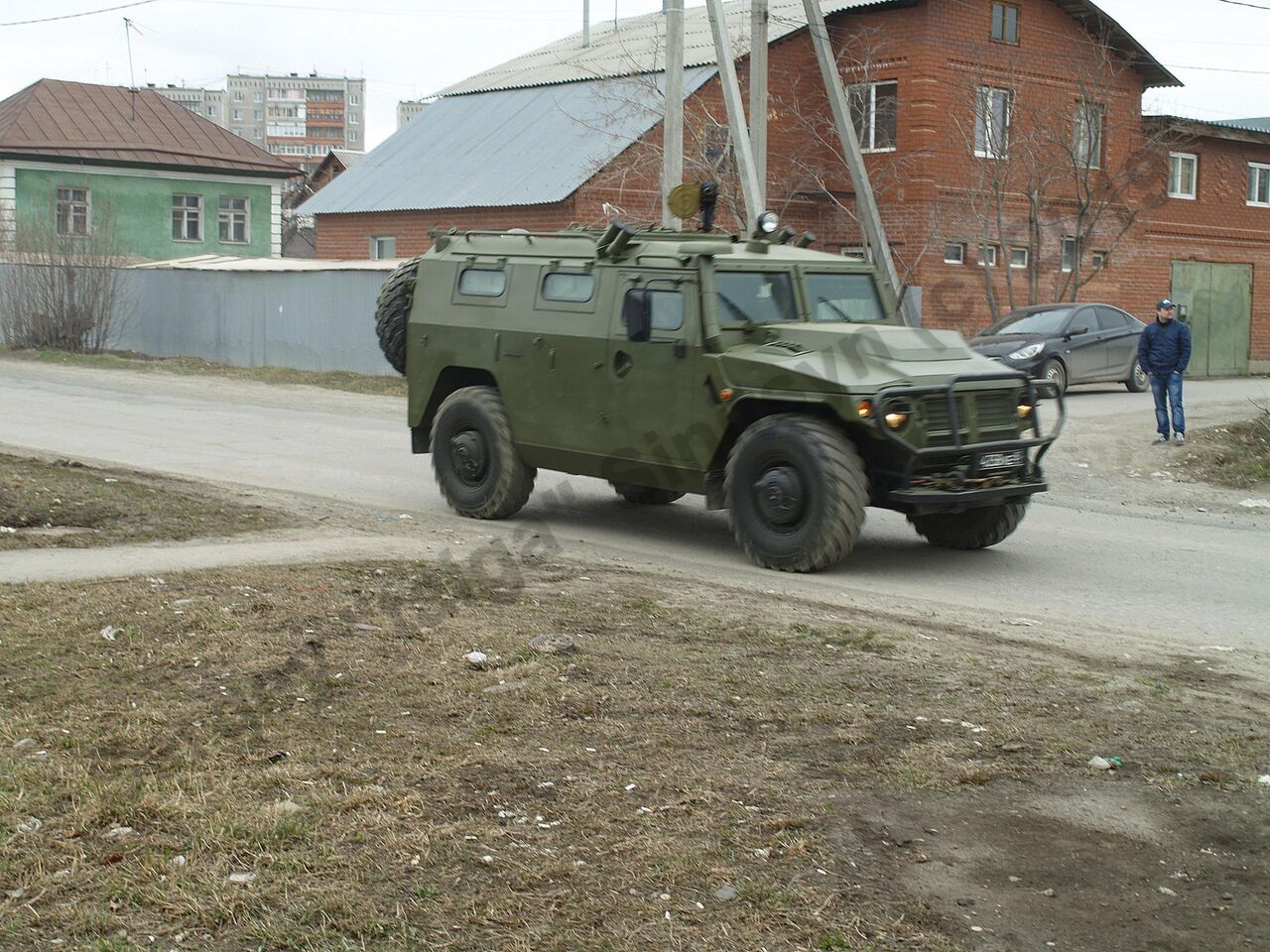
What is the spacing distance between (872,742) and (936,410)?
376 centimetres

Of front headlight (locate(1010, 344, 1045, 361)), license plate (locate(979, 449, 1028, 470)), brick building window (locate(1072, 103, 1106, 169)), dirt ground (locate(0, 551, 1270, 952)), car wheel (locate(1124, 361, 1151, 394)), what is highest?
brick building window (locate(1072, 103, 1106, 169))

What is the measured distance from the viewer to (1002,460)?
948 cm

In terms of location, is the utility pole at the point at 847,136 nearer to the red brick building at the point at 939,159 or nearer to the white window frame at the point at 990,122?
the red brick building at the point at 939,159

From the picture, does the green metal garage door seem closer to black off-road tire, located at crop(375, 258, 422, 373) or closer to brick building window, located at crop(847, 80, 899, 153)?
brick building window, located at crop(847, 80, 899, 153)

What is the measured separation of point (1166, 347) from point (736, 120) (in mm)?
5653

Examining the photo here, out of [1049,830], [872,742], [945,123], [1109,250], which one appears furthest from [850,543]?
[1109,250]

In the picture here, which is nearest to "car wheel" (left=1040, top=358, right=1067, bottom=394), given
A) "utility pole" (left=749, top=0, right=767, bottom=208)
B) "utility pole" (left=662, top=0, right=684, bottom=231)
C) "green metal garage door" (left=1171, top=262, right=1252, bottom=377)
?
"utility pole" (left=749, top=0, right=767, bottom=208)

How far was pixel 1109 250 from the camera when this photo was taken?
31375 mm

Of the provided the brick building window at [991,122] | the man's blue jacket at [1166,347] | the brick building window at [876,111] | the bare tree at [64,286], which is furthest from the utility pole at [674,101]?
the bare tree at [64,286]

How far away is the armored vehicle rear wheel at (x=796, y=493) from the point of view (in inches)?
358

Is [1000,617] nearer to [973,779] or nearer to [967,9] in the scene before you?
[973,779]

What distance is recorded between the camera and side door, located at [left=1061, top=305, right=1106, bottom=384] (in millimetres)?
22984

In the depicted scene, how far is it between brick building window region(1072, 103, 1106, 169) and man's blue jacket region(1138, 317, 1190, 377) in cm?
1310

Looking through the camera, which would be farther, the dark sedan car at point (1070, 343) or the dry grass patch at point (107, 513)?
the dark sedan car at point (1070, 343)
